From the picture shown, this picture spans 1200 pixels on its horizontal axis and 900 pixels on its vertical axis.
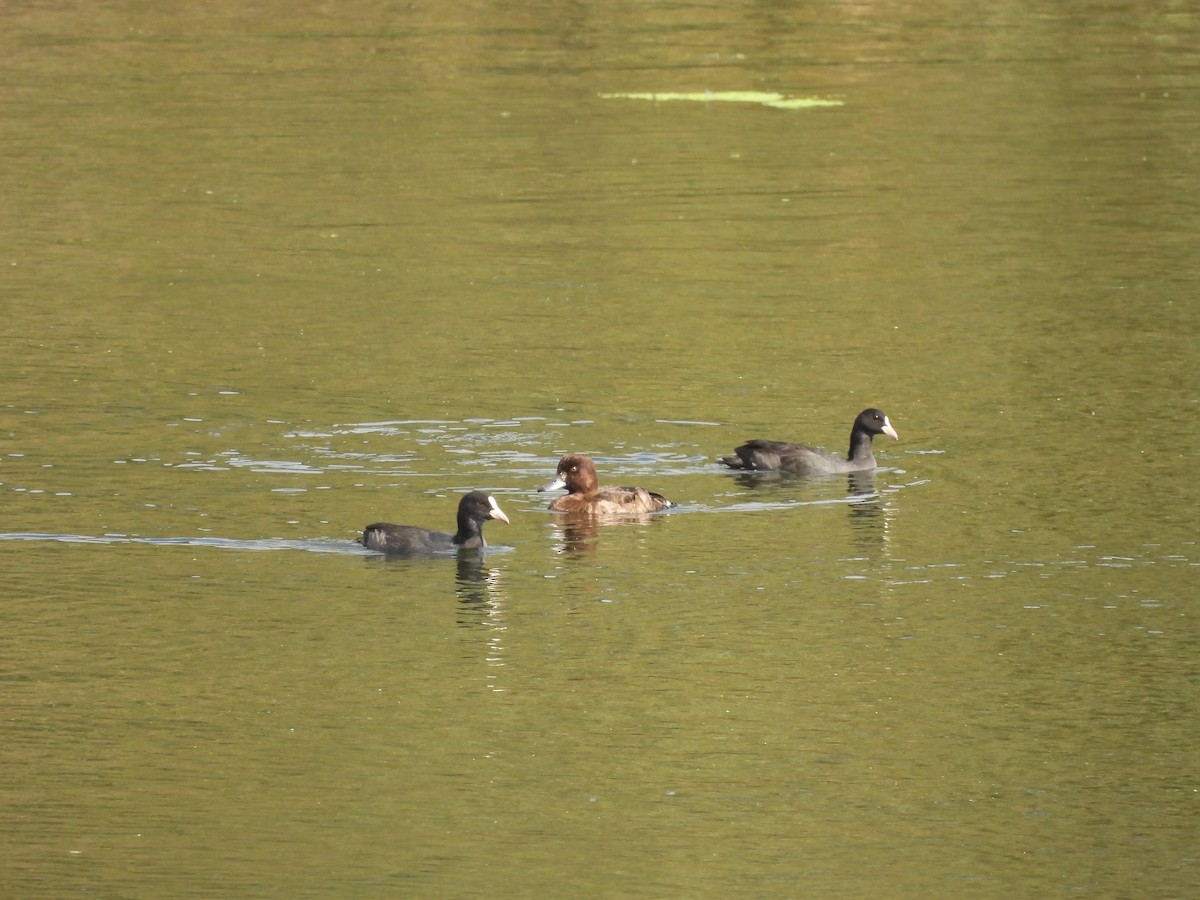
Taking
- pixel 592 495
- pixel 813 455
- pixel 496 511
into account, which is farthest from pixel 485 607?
pixel 813 455

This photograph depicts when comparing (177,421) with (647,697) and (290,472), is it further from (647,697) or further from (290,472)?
(647,697)

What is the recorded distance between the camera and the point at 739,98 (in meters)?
32.8

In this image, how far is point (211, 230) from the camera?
25578mm

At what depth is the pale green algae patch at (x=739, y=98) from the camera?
1281 inches

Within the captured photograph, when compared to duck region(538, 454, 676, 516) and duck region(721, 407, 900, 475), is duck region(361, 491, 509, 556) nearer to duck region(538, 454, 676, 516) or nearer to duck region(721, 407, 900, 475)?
duck region(538, 454, 676, 516)

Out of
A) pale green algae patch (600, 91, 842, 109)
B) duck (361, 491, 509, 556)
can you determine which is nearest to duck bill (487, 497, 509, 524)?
duck (361, 491, 509, 556)

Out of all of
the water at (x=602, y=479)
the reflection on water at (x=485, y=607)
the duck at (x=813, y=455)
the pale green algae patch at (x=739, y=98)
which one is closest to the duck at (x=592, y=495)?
the water at (x=602, y=479)

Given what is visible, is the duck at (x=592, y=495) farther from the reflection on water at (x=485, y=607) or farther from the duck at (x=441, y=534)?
the reflection on water at (x=485, y=607)

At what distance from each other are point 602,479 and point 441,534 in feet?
6.66

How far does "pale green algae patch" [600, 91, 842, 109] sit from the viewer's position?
32531 millimetres

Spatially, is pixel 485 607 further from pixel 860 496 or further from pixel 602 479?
pixel 860 496

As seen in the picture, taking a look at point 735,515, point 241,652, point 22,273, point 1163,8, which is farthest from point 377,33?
point 241,652

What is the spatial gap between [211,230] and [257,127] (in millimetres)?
5703

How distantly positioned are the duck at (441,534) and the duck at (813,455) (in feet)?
7.00
